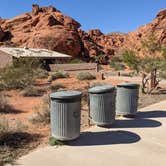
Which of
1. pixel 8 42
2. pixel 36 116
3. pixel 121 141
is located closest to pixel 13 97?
pixel 36 116

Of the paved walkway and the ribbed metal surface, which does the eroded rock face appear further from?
the paved walkway

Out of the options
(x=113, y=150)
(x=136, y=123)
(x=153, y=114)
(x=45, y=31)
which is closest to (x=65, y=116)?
(x=113, y=150)

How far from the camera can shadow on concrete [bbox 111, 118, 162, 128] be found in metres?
7.51

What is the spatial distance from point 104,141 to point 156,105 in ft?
16.3

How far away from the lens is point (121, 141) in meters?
6.25

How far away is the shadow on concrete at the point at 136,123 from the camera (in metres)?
7.51

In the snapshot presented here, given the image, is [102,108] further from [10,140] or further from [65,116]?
[10,140]

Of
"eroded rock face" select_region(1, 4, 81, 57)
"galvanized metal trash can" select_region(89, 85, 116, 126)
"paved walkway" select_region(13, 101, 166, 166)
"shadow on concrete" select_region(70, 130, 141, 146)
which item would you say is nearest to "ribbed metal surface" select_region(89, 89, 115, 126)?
"galvanized metal trash can" select_region(89, 85, 116, 126)

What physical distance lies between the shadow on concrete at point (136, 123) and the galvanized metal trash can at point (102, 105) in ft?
1.30

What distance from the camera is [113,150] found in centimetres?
570

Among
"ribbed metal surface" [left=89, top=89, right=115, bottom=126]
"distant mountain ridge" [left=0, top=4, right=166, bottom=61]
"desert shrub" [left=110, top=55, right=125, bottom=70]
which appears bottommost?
"ribbed metal surface" [left=89, top=89, right=115, bottom=126]

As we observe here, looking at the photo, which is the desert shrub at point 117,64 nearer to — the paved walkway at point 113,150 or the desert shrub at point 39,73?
the desert shrub at point 39,73

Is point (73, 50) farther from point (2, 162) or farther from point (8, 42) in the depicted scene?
point (2, 162)

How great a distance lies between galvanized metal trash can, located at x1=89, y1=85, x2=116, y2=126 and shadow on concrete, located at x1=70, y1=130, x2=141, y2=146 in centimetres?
39
